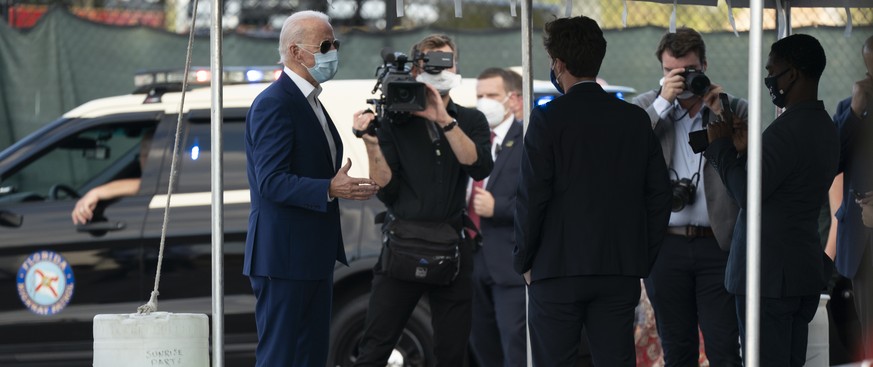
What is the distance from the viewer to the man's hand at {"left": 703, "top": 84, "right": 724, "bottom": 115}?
5867 millimetres

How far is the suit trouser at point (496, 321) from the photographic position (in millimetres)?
6727

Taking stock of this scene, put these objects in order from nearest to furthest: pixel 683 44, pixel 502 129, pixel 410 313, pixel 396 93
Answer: pixel 683 44 → pixel 396 93 → pixel 410 313 → pixel 502 129

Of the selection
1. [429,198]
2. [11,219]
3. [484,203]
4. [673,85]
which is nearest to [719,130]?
[673,85]

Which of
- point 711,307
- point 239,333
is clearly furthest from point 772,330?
point 239,333

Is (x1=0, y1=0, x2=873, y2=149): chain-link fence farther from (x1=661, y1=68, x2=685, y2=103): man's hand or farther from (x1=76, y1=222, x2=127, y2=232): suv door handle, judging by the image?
(x1=661, y1=68, x2=685, y2=103): man's hand

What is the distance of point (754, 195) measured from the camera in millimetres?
4547

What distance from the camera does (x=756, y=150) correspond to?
452cm

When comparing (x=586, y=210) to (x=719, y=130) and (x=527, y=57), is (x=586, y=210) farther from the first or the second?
(x=527, y=57)

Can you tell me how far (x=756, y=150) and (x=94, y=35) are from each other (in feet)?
25.4

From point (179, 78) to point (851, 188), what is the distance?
412 cm

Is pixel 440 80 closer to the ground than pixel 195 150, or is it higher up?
higher up

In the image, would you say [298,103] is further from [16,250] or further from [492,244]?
[16,250]

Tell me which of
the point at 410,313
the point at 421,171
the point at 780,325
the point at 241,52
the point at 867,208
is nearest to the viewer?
the point at 780,325

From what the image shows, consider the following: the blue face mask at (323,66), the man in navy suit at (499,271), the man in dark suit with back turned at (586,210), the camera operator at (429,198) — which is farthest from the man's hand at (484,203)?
the man in dark suit with back turned at (586,210)
